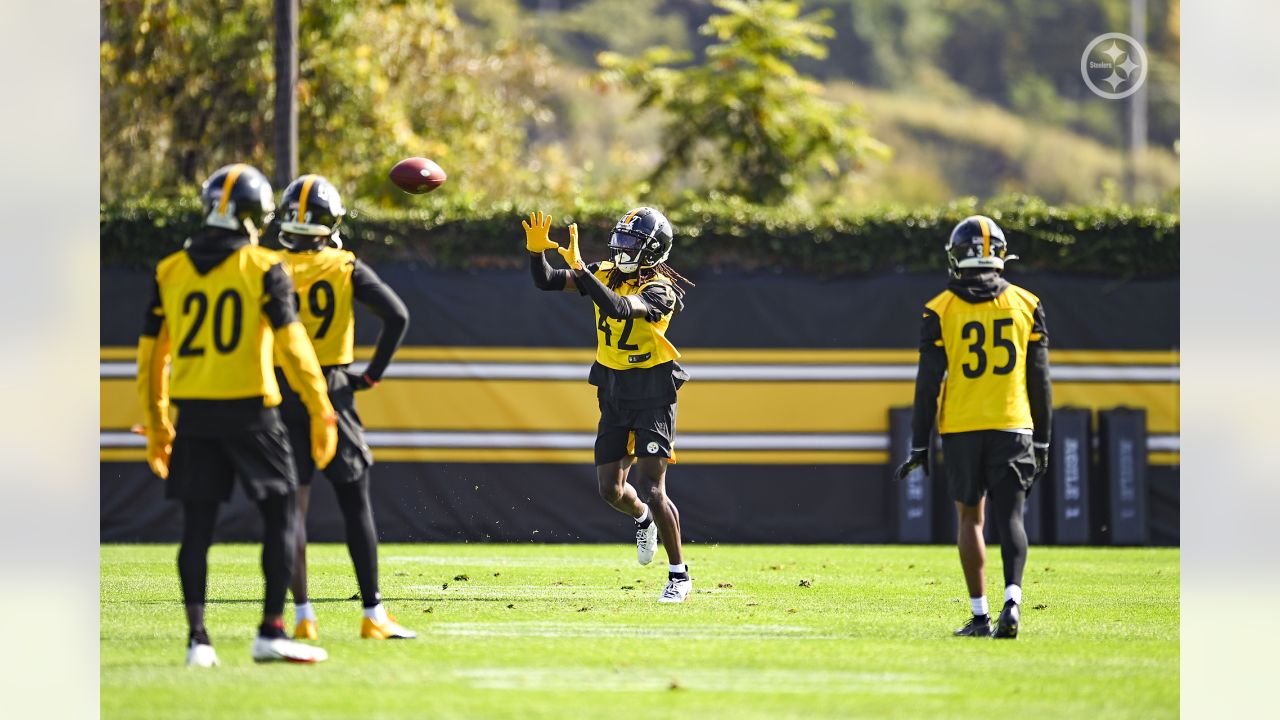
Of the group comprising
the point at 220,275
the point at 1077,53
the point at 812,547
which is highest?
the point at 1077,53

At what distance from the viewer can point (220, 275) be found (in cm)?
643

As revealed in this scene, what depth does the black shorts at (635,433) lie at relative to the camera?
345 inches

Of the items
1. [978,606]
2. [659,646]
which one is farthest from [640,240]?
[978,606]

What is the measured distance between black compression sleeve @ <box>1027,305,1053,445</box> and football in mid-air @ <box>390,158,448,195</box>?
10.7ft

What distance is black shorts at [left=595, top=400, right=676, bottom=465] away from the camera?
8.77 m

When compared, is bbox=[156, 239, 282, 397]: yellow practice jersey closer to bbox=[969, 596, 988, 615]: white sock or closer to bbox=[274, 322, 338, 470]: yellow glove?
bbox=[274, 322, 338, 470]: yellow glove

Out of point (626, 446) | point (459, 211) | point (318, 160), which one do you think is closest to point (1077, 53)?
point (318, 160)

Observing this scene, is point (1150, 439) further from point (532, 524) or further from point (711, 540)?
point (532, 524)

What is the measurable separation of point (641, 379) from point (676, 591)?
1.17 meters

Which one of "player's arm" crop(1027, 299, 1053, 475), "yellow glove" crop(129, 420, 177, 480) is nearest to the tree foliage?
"player's arm" crop(1027, 299, 1053, 475)

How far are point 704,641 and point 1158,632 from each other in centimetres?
228

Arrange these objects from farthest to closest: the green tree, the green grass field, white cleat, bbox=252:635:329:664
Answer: the green tree → white cleat, bbox=252:635:329:664 → the green grass field

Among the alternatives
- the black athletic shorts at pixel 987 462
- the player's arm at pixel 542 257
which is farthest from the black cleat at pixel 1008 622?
the player's arm at pixel 542 257

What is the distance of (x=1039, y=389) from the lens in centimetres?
759
